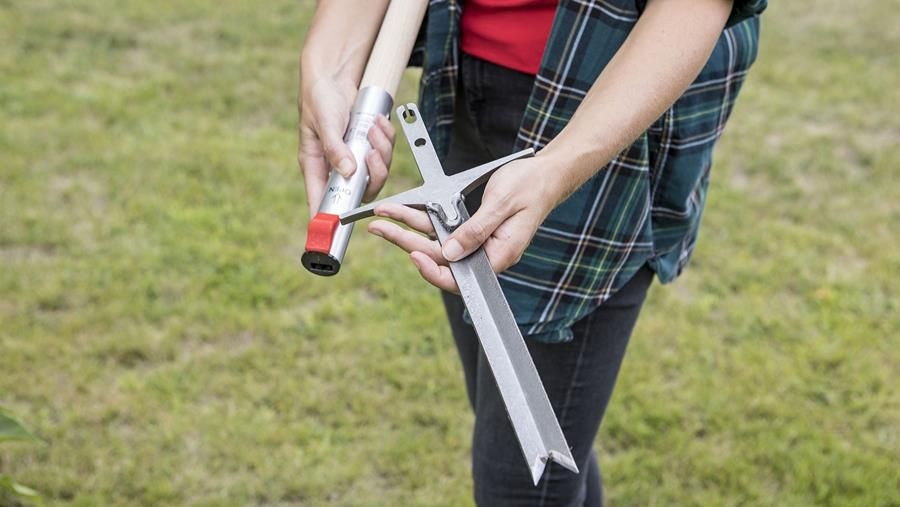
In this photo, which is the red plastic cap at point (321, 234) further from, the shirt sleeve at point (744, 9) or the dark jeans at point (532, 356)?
the shirt sleeve at point (744, 9)

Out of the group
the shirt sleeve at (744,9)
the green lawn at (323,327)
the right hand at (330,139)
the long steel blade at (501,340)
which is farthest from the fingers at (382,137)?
the green lawn at (323,327)

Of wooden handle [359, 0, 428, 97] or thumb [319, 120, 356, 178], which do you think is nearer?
thumb [319, 120, 356, 178]

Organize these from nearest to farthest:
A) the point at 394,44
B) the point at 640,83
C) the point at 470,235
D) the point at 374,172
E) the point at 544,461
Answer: the point at 544,461, the point at 470,235, the point at 640,83, the point at 374,172, the point at 394,44

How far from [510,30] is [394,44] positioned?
0.18 metres

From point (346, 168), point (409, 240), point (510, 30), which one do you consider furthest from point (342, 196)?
point (510, 30)

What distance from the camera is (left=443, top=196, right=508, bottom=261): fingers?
3.63ft

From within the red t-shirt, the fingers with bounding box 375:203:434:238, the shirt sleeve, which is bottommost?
the fingers with bounding box 375:203:434:238

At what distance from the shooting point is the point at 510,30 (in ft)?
4.74

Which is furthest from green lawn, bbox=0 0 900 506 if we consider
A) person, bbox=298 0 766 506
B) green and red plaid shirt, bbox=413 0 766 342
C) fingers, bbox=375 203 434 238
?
fingers, bbox=375 203 434 238

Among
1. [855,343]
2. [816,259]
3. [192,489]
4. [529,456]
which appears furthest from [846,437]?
[529,456]

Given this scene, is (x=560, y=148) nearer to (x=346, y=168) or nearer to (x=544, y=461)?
(x=346, y=168)

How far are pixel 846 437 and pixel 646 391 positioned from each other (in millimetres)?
596

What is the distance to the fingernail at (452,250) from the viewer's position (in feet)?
3.64

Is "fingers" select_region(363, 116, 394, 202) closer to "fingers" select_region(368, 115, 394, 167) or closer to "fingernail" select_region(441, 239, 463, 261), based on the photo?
"fingers" select_region(368, 115, 394, 167)
